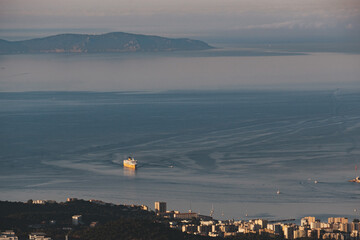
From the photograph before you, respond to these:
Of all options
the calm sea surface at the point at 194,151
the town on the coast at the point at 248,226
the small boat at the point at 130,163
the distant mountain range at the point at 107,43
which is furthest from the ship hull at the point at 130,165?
the distant mountain range at the point at 107,43

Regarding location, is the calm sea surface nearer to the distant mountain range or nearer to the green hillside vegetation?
the green hillside vegetation

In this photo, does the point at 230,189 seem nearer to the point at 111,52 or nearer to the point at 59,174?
the point at 59,174

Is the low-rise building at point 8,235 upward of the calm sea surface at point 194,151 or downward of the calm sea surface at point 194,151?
downward

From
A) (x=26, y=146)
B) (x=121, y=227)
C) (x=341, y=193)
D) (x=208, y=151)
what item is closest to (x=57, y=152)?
(x=26, y=146)

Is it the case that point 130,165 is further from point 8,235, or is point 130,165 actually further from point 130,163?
point 8,235

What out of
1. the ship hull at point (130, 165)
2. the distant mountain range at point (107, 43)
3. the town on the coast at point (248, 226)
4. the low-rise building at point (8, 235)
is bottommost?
the low-rise building at point (8, 235)

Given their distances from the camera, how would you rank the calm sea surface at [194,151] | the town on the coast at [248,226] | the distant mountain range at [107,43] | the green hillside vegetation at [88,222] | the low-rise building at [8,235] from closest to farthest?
the low-rise building at [8,235] → the green hillside vegetation at [88,222] → the town on the coast at [248,226] → the calm sea surface at [194,151] → the distant mountain range at [107,43]

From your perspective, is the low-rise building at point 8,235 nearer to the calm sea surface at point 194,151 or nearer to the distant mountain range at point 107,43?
the calm sea surface at point 194,151
